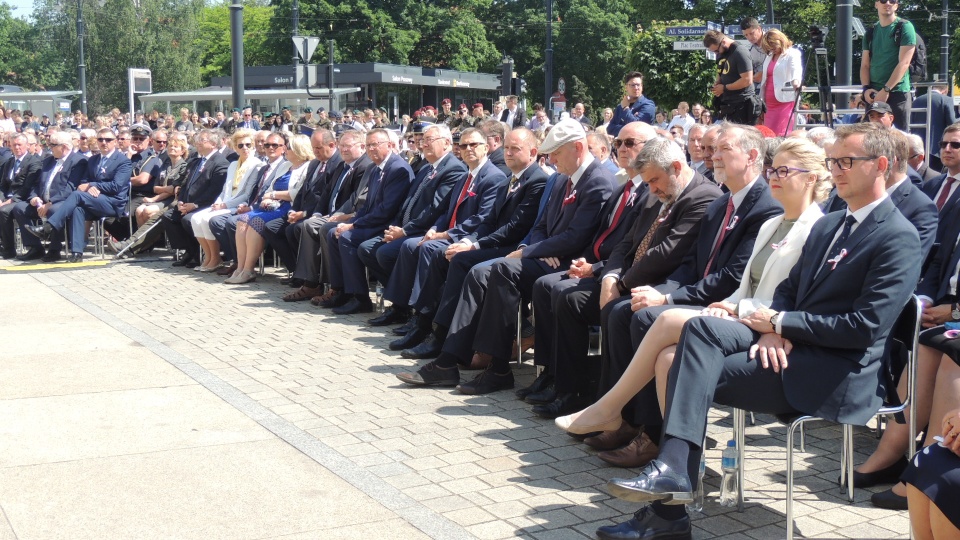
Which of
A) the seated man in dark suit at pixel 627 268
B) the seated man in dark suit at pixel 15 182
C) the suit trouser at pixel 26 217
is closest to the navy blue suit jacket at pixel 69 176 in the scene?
the suit trouser at pixel 26 217

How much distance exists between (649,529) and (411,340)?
4.21 meters

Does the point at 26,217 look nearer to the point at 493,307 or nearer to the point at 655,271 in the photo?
the point at 493,307

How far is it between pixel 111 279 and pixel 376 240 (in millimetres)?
4107

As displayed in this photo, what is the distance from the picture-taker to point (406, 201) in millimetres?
10070

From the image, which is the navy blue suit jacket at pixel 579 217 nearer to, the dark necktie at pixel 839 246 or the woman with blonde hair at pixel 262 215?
the dark necktie at pixel 839 246

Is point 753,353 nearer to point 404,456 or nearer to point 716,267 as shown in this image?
point 716,267

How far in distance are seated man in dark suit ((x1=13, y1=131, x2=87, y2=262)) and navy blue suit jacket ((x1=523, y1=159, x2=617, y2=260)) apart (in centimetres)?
889

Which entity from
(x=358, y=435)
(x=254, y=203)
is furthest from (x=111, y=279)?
(x=358, y=435)

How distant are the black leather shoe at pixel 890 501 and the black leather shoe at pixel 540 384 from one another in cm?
233

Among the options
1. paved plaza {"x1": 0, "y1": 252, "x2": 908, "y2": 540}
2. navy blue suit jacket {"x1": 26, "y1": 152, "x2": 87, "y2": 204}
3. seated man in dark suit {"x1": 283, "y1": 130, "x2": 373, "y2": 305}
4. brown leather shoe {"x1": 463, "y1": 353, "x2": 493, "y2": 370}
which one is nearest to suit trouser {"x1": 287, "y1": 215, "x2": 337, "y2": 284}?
seated man in dark suit {"x1": 283, "y1": 130, "x2": 373, "y2": 305}

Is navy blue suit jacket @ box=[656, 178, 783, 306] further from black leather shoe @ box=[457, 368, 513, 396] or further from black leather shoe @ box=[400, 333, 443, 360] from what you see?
black leather shoe @ box=[400, 333, 443, 360]

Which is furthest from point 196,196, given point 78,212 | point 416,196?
point 416,196

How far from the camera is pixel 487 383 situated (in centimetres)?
695

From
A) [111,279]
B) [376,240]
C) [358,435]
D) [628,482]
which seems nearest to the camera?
[628,482]
